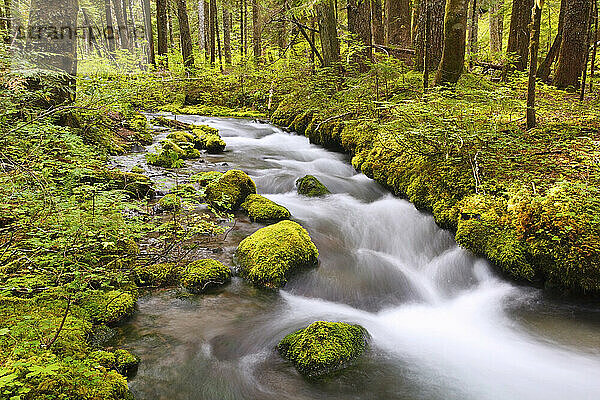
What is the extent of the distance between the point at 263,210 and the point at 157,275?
247cm

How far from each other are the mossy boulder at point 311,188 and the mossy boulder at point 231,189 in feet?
3.83

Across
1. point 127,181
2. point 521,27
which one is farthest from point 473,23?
point 127,181

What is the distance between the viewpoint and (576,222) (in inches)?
173

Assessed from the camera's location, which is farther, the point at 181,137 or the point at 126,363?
the point at 181,137

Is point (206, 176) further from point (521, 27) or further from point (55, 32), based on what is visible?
point (521, 27)

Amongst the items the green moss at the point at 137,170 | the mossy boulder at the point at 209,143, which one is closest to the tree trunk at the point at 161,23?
the mossy boulder at the point at 209,143

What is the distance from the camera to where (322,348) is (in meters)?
3.54

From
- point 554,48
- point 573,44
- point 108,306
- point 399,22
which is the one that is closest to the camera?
point 108,306

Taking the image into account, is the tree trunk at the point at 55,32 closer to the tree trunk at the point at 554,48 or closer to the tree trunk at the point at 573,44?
the tree trunk at the point at 554,48

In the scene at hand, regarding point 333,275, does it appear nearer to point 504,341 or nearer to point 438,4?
point 504,341

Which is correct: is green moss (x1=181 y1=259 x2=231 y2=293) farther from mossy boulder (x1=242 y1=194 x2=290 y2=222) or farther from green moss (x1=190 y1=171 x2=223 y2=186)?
mossy boulder (x1=242 y1=194 x2=290 y2=222)

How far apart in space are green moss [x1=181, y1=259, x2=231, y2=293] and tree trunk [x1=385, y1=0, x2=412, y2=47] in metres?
12.0

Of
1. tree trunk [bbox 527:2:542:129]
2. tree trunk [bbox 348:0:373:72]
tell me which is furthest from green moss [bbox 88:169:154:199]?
tree trunk [bbox 348:0:373:72]

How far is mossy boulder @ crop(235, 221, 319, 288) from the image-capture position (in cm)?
492
